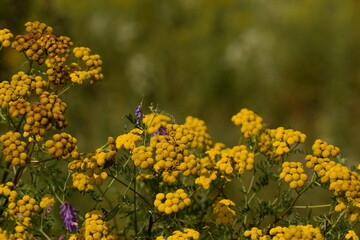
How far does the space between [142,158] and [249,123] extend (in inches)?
38.8

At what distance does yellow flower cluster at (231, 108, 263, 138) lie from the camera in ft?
10.4

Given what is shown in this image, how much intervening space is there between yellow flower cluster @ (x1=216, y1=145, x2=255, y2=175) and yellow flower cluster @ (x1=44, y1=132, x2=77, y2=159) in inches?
30.9

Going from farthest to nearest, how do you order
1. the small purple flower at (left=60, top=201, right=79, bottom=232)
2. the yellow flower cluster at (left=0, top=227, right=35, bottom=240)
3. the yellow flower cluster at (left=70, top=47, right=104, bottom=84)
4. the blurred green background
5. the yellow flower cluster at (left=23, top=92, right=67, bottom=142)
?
the blurred green background, the yellow flower cluster at (left=70, top=47, right=104, bottom=84), the small purple flower at (left=60, top=201, right=79, bottom=232), the yellow flower cluster at (left=23, top=92, right=67, bottom=142), the yellow flower cluster at (left=0, top=227, right=35, bottom=240)

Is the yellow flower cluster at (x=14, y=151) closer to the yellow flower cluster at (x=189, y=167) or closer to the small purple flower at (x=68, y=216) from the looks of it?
the small purple flower at (x=68, y=216)

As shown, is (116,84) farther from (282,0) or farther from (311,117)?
(282,0)

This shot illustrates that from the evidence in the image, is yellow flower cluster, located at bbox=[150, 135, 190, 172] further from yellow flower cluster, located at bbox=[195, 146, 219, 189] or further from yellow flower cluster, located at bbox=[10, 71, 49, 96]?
yellow flower cluster, located at bbox=[10, 71, 49, 96]

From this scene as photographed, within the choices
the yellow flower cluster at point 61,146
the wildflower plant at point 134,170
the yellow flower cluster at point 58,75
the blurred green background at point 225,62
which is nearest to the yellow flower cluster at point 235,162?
the wildflower plant at point 134,170

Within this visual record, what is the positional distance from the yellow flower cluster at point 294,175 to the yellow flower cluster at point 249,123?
0.52 m

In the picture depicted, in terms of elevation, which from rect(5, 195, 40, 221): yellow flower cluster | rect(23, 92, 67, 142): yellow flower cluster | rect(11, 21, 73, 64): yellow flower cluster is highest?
rect(11, 21, 73, 64): yellow flower cluster

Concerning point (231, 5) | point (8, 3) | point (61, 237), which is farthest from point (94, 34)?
point (61, 237)

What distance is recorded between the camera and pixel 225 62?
9070 millimetres

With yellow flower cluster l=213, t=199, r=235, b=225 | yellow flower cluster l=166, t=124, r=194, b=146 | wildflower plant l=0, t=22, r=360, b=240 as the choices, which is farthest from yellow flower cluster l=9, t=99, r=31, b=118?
yellow flower cluster l=213, t=199, r=235, b=225

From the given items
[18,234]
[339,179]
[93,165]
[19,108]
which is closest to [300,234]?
[339,179]

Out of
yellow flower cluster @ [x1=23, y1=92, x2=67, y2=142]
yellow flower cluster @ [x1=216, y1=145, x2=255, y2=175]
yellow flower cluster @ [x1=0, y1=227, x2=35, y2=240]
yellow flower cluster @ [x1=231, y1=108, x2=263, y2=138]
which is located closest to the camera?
yellow flower cluster @ [x1=0, y1=227, x2=35, y2=240]
